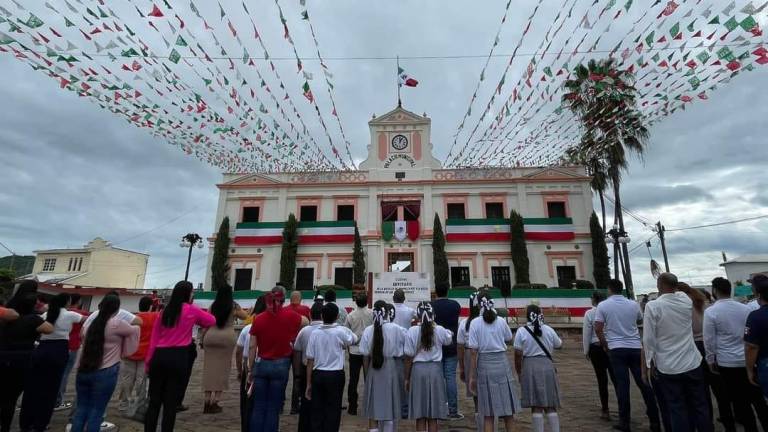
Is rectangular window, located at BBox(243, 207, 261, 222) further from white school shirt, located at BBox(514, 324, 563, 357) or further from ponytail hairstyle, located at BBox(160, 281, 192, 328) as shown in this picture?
white school shirt, located at BBox(514, 324, 563, 357)

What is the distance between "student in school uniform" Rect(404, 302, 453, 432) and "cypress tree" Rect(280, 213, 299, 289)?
1858 centimetres

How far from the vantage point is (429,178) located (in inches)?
983

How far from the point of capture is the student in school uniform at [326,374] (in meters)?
4.24

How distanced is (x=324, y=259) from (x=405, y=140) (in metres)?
9.66

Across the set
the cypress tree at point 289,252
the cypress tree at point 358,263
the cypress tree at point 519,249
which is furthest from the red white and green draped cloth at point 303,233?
the cypress tree at point 519,249

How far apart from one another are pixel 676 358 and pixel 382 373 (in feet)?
10.8

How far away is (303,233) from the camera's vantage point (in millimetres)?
24312

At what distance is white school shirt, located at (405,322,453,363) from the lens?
15.5 ft

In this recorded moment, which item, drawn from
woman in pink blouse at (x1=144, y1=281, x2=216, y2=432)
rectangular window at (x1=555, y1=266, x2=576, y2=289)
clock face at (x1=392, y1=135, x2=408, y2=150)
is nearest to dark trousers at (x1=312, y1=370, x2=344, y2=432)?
woman in pink blouse at (x1=144, y1=281, x2=216, y2=432)

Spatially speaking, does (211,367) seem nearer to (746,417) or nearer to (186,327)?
(186,327)

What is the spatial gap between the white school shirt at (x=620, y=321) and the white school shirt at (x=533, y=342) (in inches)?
45.9

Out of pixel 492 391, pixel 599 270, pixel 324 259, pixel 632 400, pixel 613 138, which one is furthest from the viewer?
pixel 324 259

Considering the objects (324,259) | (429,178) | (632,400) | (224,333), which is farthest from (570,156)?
(224,333)

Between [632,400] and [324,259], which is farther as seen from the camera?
[324,259]
